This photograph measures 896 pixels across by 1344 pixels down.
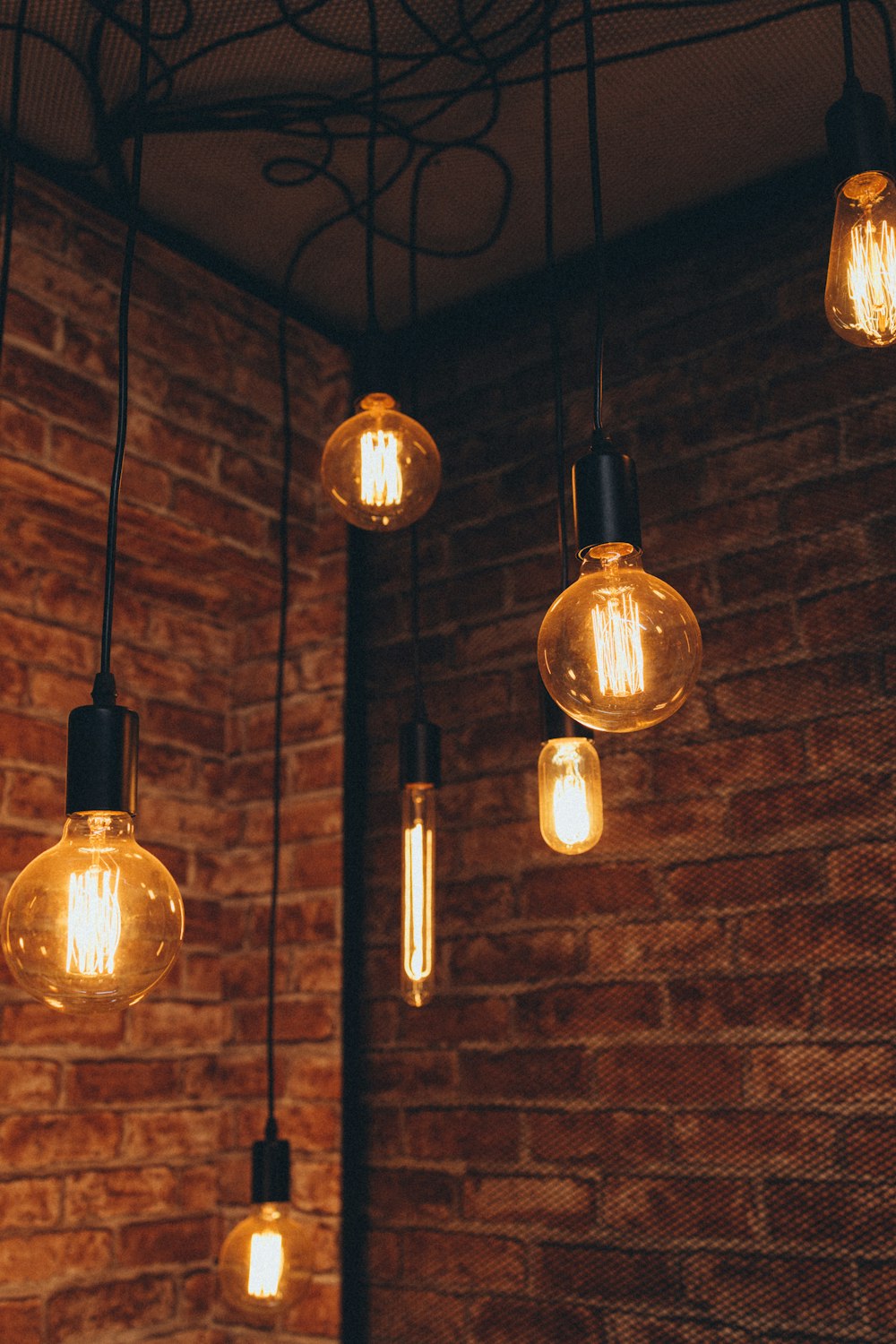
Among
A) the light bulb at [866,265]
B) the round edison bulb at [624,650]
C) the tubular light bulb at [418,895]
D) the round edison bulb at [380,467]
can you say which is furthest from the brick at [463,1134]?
the light bulb at [866,265]

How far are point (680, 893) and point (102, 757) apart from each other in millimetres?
921

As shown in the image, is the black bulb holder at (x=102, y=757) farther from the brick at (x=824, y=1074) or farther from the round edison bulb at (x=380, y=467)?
the brick at (x=824, y=1074)

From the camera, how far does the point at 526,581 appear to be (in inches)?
68.2

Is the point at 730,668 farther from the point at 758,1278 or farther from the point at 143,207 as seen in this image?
the point at 143,207

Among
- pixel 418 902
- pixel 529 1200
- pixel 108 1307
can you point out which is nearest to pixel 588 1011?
pixel 529 1200

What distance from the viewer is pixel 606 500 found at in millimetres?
771

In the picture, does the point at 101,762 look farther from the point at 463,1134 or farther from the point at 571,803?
the point at 463,1134

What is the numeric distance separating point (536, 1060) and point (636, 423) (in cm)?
86

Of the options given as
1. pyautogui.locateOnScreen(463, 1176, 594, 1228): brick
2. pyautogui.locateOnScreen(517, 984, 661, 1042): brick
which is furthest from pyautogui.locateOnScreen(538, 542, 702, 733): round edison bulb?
pyautogui.locateOnScreen(463, 1176, 594, 1228): brick

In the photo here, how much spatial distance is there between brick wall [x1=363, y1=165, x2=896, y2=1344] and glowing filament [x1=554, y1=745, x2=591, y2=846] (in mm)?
422

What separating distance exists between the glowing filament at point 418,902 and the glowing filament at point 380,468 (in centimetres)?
32

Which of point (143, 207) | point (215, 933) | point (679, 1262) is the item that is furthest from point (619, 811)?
point (143, 207)

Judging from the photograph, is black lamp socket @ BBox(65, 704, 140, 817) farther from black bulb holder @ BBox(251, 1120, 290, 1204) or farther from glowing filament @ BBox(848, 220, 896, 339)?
black bulb holder @ BBox(251, 1120, 290, 1204)

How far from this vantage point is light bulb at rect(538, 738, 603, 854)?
1.10 metres
